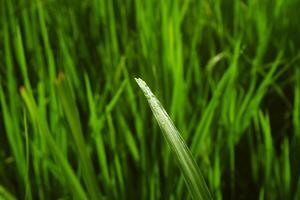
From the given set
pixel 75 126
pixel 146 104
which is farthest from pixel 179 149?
pixel 146 104

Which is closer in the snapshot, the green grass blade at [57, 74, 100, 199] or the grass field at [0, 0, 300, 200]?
the green grass blade at [57, 74, 100, 199]

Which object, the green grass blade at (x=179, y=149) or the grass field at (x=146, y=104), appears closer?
the green grass blade at (x=179, y=149)

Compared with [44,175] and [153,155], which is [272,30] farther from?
[44,175]

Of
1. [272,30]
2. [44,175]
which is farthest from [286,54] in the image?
[44,175]

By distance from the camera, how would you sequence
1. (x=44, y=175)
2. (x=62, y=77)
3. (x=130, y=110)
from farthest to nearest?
1. (x=130, y=110)
2. (x=44, y=175)
3. (x=62, y=77)

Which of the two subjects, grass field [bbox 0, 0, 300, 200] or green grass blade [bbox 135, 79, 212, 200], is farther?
grass field [bbox 0, 0, 300, 200]

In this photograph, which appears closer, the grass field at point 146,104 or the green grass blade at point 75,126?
the green grass blade at point 75,126

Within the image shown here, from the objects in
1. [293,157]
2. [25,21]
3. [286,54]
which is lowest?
[293,157]

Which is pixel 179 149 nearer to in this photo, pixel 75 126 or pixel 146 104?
pixel 75 126
